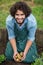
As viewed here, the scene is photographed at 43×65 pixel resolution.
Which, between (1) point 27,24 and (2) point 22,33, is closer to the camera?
(1) point 27,24

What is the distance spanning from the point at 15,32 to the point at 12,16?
0.32m

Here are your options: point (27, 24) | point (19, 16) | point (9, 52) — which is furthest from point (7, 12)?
point (19, 16)

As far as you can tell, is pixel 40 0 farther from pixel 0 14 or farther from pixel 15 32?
pixel 15 32

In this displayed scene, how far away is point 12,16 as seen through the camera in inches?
160

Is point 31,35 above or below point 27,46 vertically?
above

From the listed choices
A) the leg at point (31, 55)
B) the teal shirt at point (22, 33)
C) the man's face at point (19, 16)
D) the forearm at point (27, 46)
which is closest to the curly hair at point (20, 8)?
the man's face at point (19, 16)

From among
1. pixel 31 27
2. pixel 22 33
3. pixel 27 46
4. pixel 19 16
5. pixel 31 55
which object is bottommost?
pixel 31 55

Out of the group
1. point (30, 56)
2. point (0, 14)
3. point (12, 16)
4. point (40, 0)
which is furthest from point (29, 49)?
point (40, 0)

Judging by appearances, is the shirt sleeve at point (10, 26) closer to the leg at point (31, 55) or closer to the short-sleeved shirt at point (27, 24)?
the short-sleeved shirt at point (27, 24)

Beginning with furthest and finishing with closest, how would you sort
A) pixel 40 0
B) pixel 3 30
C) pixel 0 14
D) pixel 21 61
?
pixel 40 0, pixel 0 14, pixel 3 30, pixel 21 61

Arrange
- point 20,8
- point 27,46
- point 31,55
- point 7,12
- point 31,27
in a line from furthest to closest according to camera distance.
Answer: point 7,12
point 31,55
point 27,46
point 31,27
point 20,8

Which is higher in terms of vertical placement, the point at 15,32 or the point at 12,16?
the point at 12,16

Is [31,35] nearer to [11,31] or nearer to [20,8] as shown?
[11,31]

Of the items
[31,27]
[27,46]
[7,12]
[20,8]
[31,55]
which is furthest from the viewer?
[7,12]
